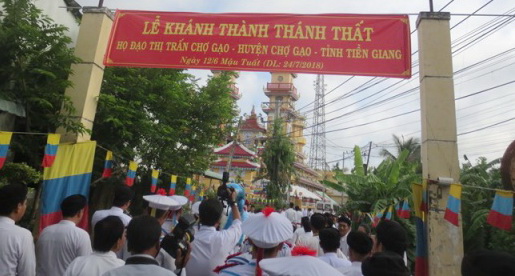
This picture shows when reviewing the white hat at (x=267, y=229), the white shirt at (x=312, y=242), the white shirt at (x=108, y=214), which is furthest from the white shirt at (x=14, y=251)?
the white shirt at (x=312, y=242)

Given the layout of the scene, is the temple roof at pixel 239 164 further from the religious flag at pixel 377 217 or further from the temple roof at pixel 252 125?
the religious flag at pixel 377 217

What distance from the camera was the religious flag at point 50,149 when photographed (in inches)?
229

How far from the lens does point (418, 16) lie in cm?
629

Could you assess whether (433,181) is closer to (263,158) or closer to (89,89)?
(89,89)

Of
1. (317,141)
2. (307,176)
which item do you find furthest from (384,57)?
(317,141)

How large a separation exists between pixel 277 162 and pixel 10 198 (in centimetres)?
1885

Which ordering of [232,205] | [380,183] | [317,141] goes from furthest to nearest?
[317,141] < [380,183] < [232,205]

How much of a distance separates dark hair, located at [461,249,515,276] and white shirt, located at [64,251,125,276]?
2047 mm

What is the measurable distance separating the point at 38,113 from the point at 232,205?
5.16 meters

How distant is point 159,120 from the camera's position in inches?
409

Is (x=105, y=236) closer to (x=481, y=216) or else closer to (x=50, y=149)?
(x=50, y=149)

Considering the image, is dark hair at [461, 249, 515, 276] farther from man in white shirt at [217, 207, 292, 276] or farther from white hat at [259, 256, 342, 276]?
man in white shirt at [217, 207, 292, 276]

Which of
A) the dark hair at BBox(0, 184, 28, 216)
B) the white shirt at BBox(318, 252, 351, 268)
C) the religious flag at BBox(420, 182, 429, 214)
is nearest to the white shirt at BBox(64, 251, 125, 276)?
the dark hair at BBox(0, 184, 28, 216)

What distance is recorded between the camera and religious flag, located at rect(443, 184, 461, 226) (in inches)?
199
